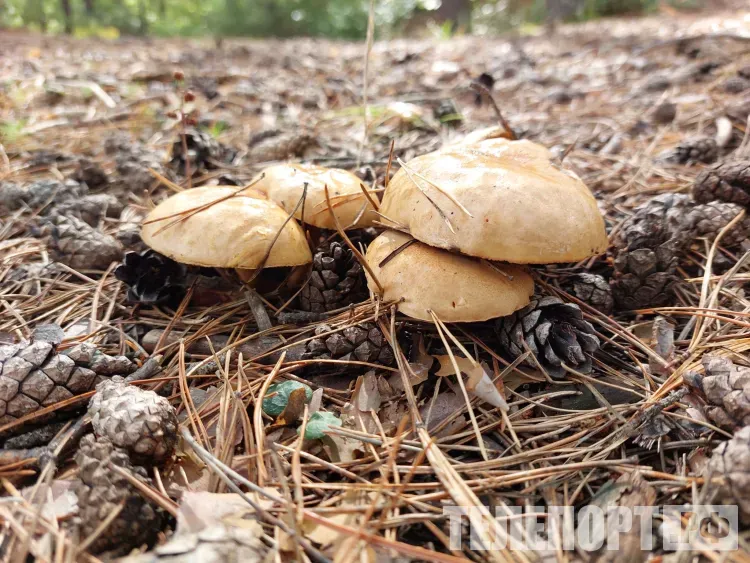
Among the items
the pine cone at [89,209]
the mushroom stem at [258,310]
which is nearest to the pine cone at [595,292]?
the mushroom stem at [258,310]

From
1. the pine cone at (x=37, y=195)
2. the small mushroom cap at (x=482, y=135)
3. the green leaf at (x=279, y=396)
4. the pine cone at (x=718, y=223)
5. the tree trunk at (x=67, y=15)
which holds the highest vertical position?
the tree trunk at (x=67, y=15)

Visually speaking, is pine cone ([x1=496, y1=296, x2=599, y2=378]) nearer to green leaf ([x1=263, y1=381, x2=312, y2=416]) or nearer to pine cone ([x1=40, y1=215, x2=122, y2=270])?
green leaf ([x1=263, y1=381, x2=312, y2=416])

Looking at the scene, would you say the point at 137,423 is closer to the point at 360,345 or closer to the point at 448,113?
the point at 360,345

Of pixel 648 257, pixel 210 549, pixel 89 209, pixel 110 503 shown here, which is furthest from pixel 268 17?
pixel 210 549

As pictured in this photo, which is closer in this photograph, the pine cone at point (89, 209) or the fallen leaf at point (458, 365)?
the fallen leaf at point (458, 365)

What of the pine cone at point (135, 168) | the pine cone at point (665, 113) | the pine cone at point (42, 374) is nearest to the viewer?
the pine cone at point (42, 374)

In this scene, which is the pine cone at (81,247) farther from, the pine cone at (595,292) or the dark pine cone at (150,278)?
the pine cone at (595,292)
